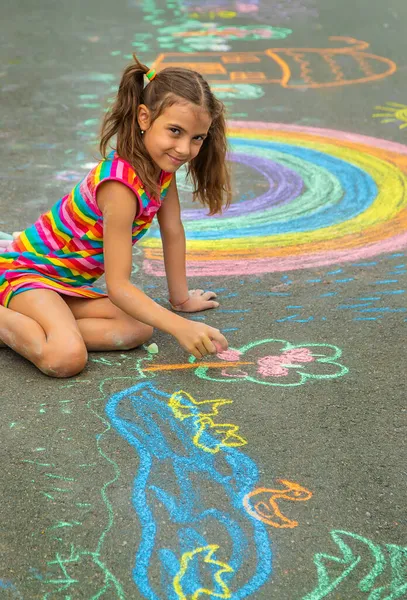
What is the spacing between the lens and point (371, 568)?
70.4 inches

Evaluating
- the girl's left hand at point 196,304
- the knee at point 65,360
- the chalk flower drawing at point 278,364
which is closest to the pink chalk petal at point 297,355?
the chalk flower drawing at point 278,364

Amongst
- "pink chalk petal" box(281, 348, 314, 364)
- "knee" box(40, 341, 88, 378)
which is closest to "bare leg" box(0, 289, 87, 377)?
"knee" box(40, 341, 88, 378)

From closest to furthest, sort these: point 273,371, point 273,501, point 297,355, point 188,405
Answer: point 273,501 < point 188,405 < point 273,371 < point 297,355

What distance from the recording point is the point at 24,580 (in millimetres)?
1737

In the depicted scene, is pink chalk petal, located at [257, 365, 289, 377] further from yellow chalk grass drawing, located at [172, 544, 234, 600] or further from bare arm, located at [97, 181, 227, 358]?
yellow chalk grass drawing, located at [172, 544, 234, 600]

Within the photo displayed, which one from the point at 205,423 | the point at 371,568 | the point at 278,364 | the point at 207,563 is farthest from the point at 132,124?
the point at 371,568

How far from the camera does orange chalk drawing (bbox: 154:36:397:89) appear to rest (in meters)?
6.69

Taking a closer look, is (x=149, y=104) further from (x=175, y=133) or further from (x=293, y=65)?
(x=293, y=65)

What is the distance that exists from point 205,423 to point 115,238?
68 cm

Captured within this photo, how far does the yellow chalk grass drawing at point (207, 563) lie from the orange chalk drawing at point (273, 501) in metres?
0.16

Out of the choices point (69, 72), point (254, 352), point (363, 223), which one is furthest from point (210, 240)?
point (69, 72)

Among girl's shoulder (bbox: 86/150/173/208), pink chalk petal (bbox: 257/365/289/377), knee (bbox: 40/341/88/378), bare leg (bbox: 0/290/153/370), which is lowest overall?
pink chalk petal (bbox: 257/365/289/377)

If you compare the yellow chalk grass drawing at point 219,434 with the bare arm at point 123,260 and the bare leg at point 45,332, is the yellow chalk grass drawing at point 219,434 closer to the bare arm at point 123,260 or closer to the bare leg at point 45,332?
the bare arm at point 123,260

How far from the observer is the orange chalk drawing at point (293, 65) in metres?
6.69
